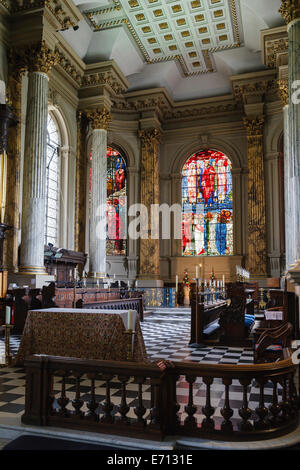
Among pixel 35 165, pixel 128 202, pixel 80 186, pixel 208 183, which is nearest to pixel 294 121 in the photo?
pixel 35 165

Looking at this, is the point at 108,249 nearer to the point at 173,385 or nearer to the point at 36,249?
the point at 36,249

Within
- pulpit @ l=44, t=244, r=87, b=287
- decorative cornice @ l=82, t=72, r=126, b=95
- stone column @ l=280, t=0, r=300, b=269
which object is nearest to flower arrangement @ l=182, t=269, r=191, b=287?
pulpit @ l=44, t=244, r=87, b=287

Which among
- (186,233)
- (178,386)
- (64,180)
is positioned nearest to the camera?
(178,386)

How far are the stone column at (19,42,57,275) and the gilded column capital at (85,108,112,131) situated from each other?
3855 mm

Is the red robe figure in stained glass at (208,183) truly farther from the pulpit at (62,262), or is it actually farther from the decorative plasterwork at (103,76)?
the pulpit at (62,262)

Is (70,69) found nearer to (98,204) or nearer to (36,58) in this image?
(36,58)

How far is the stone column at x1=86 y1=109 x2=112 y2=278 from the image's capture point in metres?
14.4

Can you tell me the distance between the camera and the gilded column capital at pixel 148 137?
56.7 feet

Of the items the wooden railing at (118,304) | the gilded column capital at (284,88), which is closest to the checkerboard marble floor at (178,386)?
the wooden railing at (118,304)

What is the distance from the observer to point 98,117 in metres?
14.9

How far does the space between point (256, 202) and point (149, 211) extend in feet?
14.1
